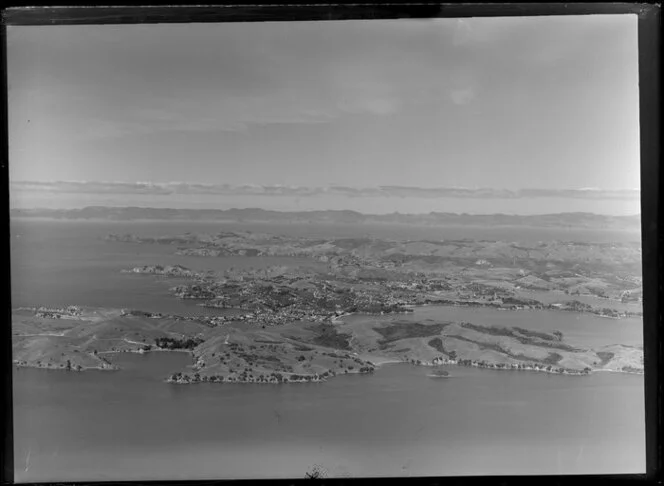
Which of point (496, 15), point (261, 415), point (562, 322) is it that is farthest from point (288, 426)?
point (496, 15)

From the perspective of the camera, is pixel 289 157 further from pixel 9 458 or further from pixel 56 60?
pixel 9 458

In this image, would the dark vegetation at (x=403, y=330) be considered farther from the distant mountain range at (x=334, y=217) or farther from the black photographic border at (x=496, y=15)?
the black photographic border at (x=496, y=15)

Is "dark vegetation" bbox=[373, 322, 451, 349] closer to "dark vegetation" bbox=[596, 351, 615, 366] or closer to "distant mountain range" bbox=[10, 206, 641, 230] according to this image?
"distant mountain range" bbox=[10, 206, 641, 230]

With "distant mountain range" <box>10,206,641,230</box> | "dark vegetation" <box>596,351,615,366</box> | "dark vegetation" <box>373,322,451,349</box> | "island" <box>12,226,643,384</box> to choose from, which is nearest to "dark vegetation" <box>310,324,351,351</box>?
"island" <box>12,226,643,384</box>

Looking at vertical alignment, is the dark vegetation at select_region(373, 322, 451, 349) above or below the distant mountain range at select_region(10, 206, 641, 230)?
below

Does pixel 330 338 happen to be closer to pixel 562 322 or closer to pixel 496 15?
pixel 562 322

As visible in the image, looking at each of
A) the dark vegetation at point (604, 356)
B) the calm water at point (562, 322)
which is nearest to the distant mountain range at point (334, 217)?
the calm water at point (562, 322)

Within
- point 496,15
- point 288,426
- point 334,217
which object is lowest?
point 288,426
